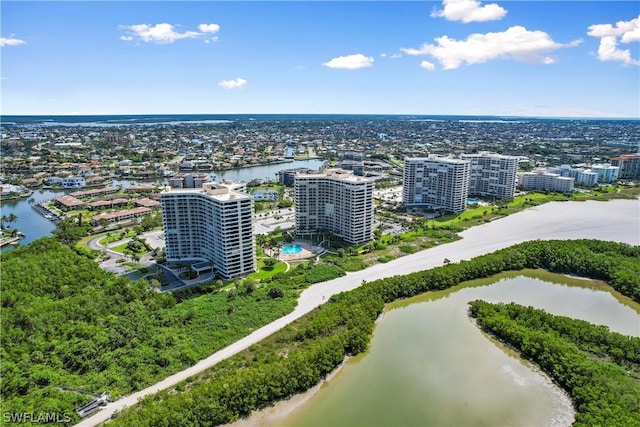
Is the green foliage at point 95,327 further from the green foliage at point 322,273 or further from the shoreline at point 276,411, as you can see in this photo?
the shoreline at point 276,411

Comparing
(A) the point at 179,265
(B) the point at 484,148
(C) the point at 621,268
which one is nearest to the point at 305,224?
(A) the point at 179,265

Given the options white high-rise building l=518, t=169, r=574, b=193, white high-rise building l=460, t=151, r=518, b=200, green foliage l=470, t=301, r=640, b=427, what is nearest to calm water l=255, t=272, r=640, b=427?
green foliage l=470, t=301, r=640, b=427

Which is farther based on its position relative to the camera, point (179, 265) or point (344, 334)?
point (179, 265)

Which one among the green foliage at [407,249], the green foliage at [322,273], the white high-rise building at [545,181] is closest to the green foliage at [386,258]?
the green foliage at [407,249]

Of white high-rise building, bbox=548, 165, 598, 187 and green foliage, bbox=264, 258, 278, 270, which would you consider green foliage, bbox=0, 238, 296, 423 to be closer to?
green foliage, bbox=264, 258, 278, 270

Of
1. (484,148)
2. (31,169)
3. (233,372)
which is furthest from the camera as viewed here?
(484,148)

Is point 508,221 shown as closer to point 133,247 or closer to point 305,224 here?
point 305,224
